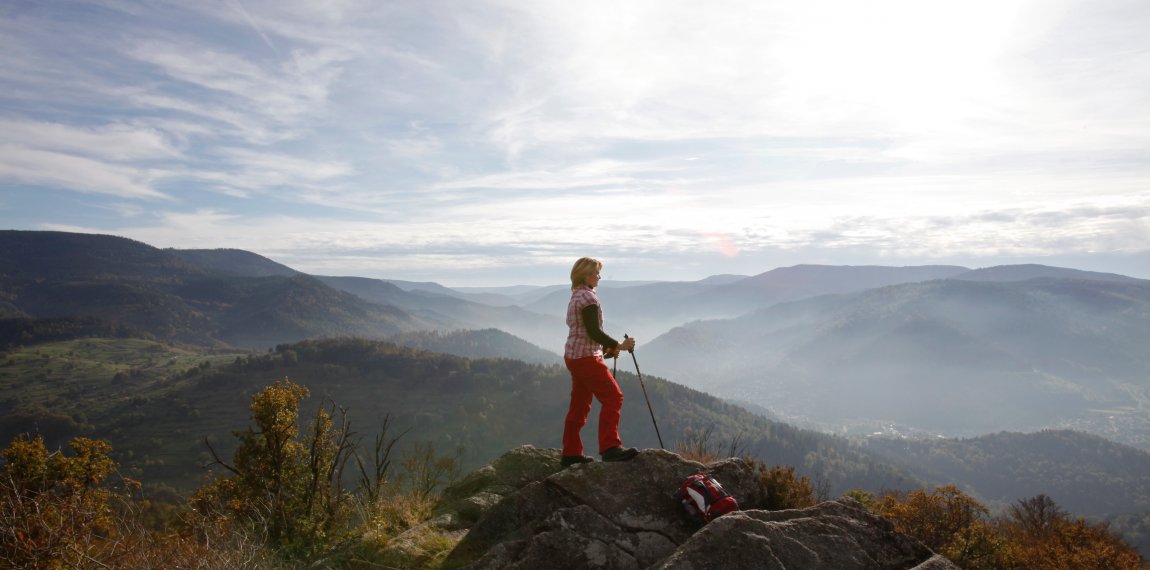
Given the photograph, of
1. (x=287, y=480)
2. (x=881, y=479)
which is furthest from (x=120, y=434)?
(x=881, y=479)

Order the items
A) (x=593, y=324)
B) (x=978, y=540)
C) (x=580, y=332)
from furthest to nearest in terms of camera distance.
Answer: (x=978, y=540), (x=580, y=332), (x=593, y=324)

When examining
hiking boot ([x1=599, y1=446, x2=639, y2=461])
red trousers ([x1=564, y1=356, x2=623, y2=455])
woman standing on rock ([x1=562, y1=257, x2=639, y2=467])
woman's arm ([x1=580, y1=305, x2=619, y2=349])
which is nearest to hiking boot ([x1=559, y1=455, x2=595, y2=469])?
woman standing on rock ([x1=562, y1=257, x2=639, y2=467])

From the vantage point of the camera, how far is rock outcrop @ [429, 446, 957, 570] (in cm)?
564

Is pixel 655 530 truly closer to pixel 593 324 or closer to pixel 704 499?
pixel 704 499

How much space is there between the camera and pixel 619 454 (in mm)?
8344

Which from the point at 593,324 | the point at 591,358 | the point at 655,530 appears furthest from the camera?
the point at 591,358

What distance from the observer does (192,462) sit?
486 feet

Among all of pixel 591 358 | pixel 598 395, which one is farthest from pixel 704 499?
pixel 591 358

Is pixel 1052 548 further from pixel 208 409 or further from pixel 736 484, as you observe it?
pixel 208 409

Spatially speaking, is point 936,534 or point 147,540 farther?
point 936,534

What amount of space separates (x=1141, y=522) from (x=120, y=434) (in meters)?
281

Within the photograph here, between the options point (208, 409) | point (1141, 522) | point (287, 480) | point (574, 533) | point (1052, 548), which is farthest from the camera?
point (208, 409)

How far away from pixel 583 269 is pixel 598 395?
194 cm

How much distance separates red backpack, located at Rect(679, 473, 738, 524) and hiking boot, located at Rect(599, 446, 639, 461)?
1.09 meters
